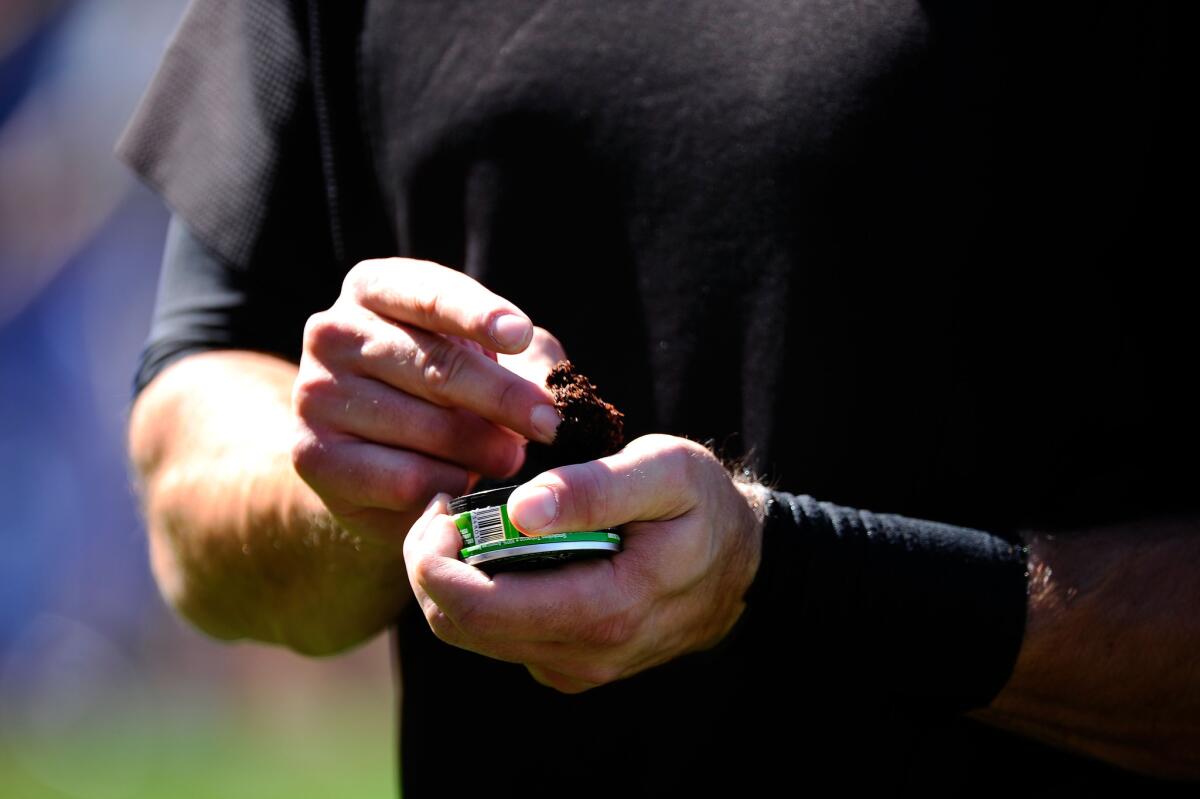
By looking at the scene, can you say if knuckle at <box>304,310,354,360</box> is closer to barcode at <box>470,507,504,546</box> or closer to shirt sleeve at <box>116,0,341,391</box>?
barcode at <box>470,507,504,546</box>

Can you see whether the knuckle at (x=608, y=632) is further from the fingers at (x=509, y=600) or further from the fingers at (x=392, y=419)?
the fingers at (x=392, y=419)

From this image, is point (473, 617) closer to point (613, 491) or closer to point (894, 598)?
point (613, 491)

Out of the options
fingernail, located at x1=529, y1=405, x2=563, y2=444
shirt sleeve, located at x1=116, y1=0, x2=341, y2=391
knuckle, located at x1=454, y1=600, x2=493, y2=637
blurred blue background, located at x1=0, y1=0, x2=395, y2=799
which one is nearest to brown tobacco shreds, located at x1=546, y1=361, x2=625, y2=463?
fingernail, located at x1=529, y1=405, x2=563, y2=444

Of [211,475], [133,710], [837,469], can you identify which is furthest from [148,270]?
[837,469]

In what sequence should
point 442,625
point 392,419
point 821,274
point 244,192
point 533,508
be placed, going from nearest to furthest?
point 533,508
point 442,625
point 392,419
point 821,274
point 244,192

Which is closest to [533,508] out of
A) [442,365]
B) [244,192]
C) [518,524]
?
[518,524]

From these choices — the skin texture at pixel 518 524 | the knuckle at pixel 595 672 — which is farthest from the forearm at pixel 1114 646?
the knuckle at pixel 595 672
